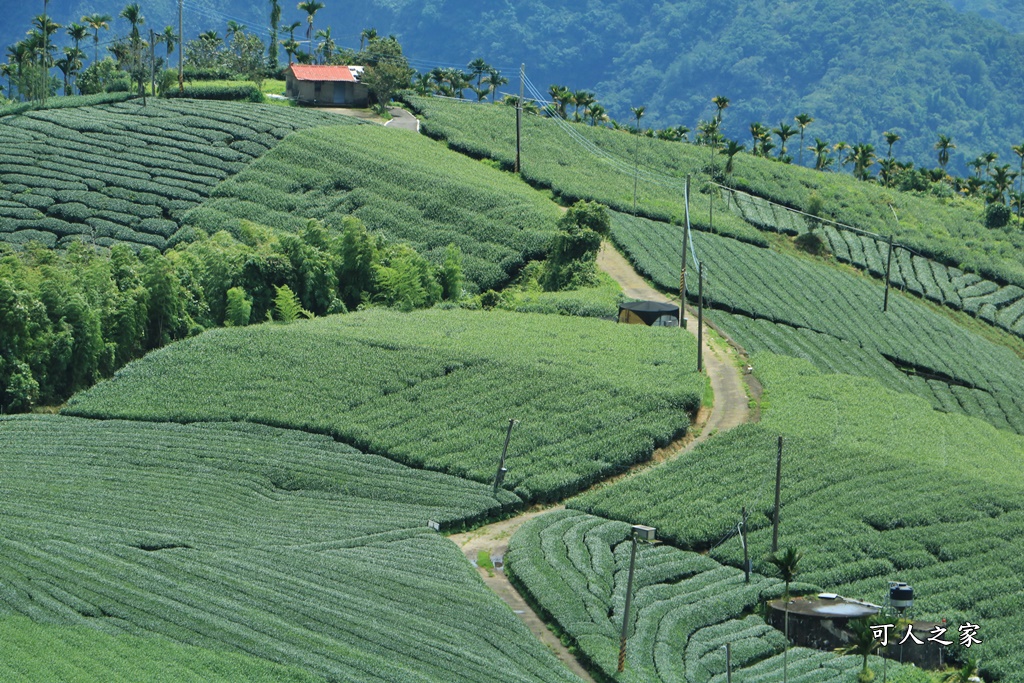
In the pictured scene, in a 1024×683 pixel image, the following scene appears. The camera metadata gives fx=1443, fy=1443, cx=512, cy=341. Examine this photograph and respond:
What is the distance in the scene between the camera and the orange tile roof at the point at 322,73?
130 meters

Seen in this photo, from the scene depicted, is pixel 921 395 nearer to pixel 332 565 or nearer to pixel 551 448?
pixel 551 448

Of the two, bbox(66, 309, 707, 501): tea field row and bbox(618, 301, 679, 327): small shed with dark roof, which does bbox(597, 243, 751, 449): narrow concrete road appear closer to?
bbox(618, 301, 679, 327): small shed with dark roof

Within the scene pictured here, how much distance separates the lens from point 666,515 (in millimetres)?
58156

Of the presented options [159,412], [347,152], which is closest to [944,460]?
[159,412]

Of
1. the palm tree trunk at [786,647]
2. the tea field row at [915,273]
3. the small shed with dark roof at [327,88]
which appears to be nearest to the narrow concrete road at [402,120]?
the small shed with dark roof at [327,88]

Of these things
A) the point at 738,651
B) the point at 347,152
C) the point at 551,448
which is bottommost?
the point at 738,651

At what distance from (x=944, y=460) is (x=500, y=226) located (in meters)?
41.4

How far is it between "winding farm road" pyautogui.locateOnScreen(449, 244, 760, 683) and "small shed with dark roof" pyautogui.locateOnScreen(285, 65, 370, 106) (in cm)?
4021

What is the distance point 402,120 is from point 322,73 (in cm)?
1034

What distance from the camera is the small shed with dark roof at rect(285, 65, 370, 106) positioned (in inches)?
5128

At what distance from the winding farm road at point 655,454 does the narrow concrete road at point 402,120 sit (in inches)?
1193

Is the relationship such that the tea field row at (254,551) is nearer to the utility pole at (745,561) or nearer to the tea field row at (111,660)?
the tea field row at (111,660)

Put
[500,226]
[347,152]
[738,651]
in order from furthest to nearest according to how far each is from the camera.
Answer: [347,152] → [500,226] → [738,651]

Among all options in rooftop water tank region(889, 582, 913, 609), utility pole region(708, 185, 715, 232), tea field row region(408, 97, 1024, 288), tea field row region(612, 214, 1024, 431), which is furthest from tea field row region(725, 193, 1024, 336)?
rooftop water tank region(889, 582, 913, 609)
